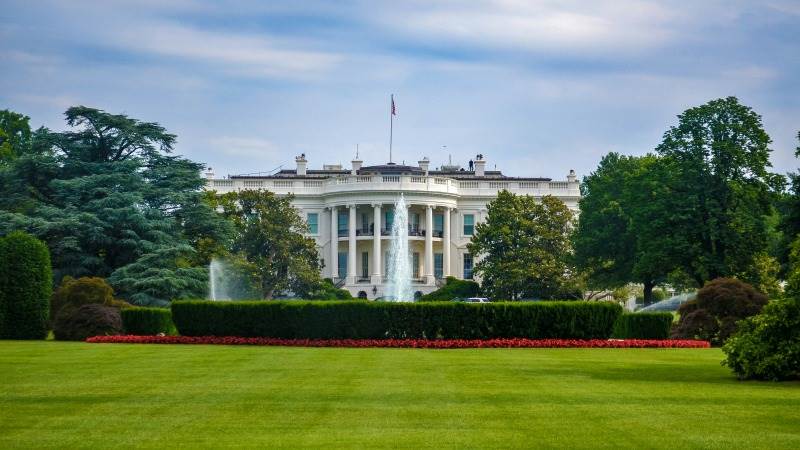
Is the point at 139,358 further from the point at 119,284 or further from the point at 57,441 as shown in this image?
the point at 119,284

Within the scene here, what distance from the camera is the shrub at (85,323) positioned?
38.8m

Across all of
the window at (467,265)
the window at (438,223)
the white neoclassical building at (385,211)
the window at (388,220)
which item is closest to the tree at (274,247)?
the white neoclassical building at (385,211)

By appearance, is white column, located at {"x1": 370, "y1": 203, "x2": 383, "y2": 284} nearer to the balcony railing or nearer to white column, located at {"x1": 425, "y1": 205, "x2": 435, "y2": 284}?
the balcony railing

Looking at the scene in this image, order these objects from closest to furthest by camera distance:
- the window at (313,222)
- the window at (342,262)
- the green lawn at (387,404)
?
the green lawn at (387,404)
the window at (342,262)
the window at (313,222)

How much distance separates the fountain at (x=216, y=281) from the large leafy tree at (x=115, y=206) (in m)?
0.57

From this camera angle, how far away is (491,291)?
74.8 metres

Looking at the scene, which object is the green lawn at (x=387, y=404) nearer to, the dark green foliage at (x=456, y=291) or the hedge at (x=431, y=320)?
the hedge at (x=431, y=320)

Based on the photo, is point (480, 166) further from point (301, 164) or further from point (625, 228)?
point (625, 228)

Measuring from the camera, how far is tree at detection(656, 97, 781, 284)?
5350 cm

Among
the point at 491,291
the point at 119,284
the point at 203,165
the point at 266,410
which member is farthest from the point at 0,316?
the point at 491,291

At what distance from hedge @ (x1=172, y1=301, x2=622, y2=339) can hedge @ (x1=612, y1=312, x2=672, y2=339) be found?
2.71 m

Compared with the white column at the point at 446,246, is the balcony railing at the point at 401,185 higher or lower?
higher

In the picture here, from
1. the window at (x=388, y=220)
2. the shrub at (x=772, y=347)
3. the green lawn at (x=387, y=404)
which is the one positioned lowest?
the green lawn at (x=387, y=404)

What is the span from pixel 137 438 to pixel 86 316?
2581 centimetres
